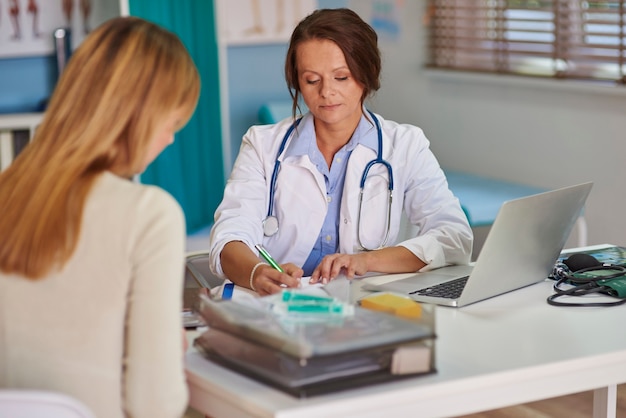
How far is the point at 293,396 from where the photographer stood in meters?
1.40

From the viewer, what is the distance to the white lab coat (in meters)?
2.36

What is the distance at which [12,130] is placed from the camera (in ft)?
13.9

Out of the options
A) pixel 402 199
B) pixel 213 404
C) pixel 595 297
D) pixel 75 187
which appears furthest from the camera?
pixel 402 199

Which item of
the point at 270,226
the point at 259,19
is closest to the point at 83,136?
the point at 270,226

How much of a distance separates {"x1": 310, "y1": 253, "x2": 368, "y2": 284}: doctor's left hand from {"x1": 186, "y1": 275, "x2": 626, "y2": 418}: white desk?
0.29m

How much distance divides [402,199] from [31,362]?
4.04ft

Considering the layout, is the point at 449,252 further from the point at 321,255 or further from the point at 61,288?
the point at 61,288

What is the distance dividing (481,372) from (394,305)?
21 cm

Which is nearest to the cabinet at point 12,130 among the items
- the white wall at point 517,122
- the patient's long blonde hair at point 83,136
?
the white wall at point 517,122

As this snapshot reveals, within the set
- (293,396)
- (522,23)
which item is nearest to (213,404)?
Answer: (293,396)

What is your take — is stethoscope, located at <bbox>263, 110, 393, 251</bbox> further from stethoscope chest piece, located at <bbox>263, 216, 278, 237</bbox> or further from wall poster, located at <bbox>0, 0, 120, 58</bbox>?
wall poster, located at <bbox>0, 0, 120, 58</bbox>

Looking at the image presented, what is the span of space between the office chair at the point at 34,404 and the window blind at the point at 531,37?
10.2 feet

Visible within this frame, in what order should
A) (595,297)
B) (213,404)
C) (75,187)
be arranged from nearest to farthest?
(75,187) < (213,404) < (595,297)

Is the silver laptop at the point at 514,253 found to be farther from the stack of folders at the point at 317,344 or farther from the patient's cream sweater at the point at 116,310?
the patient's cream sweater at the point at 116,310
